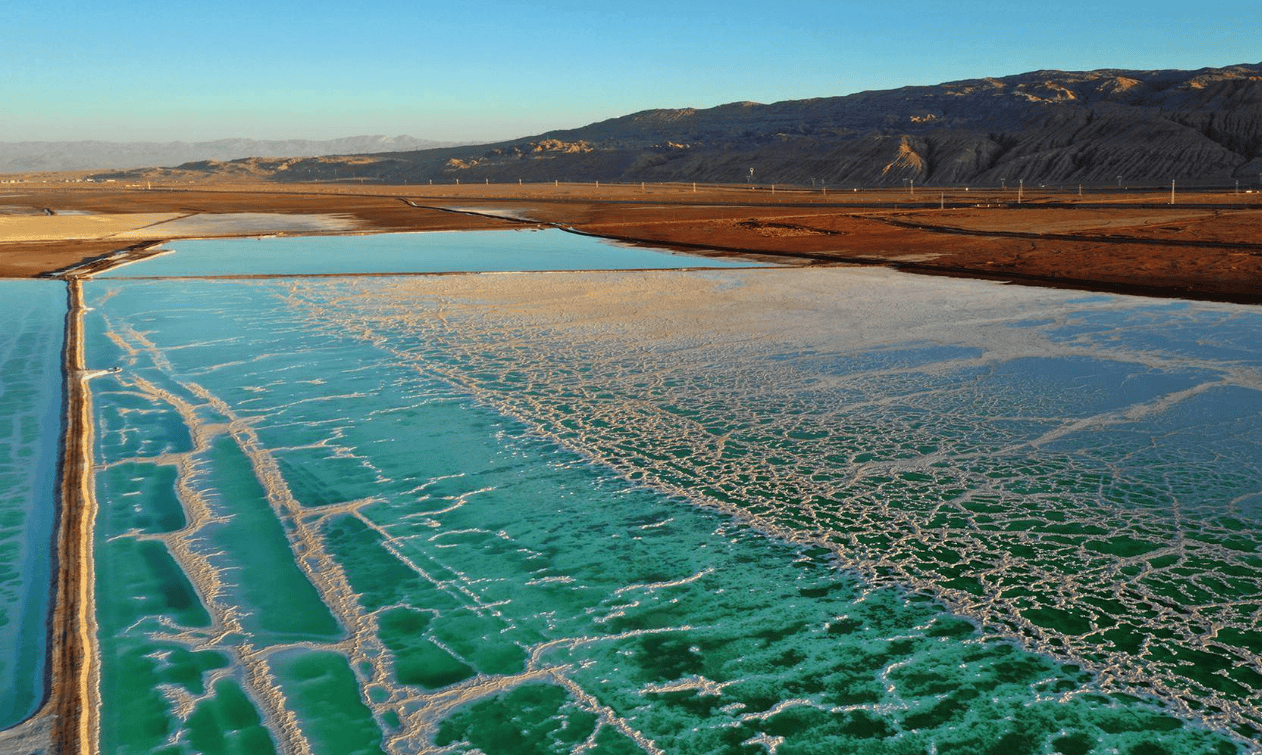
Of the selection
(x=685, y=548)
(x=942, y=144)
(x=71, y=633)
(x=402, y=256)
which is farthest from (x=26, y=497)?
(x=942, y=144)

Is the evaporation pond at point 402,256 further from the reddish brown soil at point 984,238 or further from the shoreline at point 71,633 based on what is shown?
the shoreline at point 71,633

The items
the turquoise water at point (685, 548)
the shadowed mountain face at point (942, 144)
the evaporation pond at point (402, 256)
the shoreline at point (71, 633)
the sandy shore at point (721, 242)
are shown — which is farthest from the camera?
the shadowed mountain face at point (942, 144)

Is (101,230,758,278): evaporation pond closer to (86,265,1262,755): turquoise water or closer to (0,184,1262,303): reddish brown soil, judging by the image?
(0,184,1262,303): reddish brown soil

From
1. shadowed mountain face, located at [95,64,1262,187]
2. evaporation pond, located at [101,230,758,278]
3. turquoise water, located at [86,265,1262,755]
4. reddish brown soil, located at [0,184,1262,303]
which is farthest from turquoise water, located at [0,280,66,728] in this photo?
shadowed mountain face, located at [95,64,1262,187]

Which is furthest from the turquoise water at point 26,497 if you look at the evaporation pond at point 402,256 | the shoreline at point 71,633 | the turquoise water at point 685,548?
the evaporation pond at point 402,256

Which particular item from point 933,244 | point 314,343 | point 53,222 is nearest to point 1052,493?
point 314,343

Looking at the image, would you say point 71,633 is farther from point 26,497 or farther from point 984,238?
point 984,238
